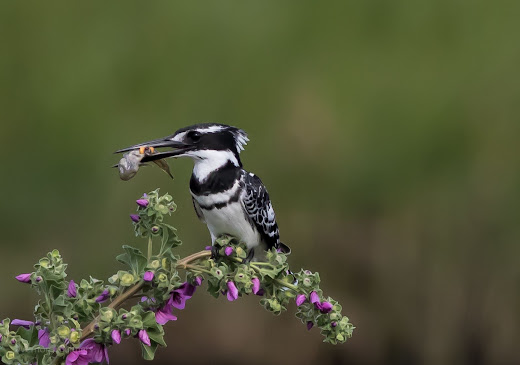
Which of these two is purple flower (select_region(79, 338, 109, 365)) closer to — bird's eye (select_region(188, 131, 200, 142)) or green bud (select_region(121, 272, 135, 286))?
green bud (select_region(121, 272, 135, 286))

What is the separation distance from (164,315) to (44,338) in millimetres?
197

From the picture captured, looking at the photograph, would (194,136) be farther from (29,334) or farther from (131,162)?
(29,334)

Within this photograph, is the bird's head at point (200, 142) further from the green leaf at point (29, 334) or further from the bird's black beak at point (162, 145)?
the green leaf at point (29, 334)

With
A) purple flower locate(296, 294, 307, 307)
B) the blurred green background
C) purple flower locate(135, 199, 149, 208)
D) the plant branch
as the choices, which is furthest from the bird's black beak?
the blurred green background

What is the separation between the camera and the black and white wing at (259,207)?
209cm

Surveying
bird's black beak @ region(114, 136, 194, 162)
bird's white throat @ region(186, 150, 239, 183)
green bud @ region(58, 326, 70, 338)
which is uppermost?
bird's black beak @ region(114, 136, 194, 162)

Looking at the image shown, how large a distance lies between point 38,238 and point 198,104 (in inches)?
33.7

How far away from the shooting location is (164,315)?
1.44 meters

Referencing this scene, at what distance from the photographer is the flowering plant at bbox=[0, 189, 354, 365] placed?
4.51 feet

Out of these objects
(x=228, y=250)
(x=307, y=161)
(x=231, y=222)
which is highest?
(x=228, y=250)

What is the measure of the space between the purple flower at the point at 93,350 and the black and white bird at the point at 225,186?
354 mm

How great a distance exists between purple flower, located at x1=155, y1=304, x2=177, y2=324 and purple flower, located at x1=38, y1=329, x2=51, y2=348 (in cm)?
18

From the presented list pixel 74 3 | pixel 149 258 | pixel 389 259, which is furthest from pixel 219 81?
pixel 149 258

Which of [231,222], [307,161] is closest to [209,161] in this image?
[231,222]
